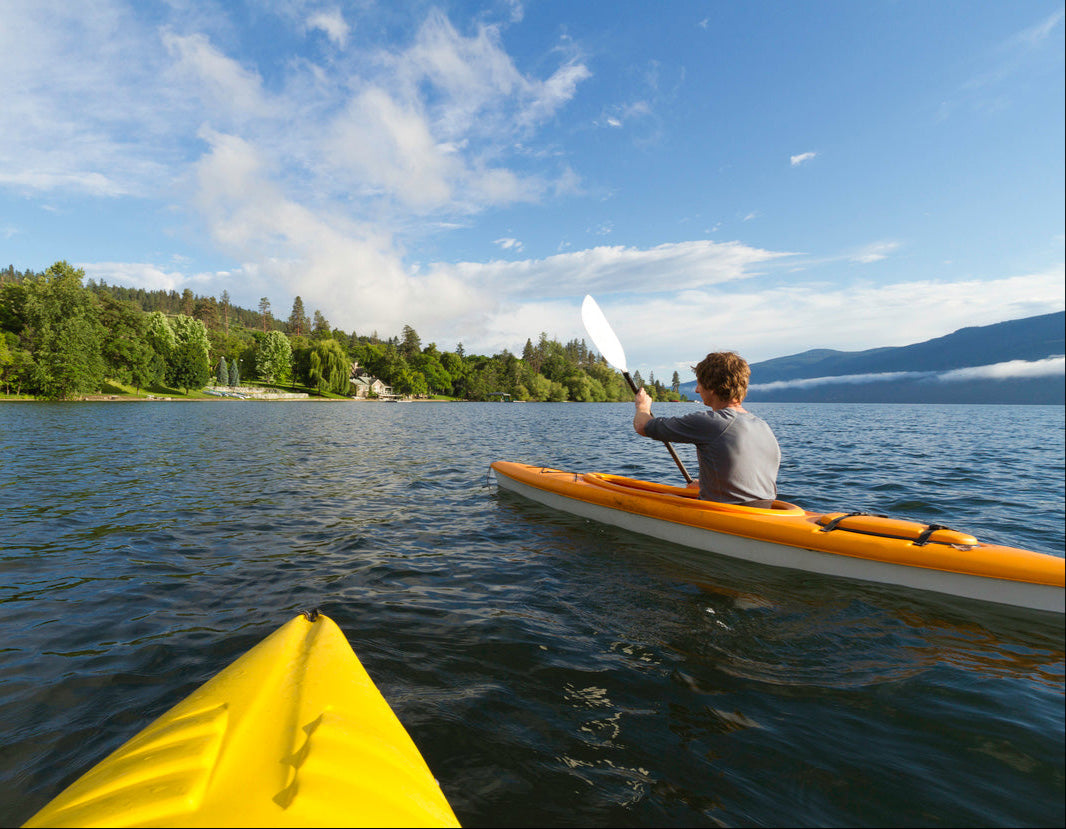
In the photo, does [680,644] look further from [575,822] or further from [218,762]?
[218,762]

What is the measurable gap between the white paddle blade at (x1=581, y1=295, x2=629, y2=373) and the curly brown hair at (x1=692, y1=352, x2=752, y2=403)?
138 inches

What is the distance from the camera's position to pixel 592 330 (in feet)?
29.7

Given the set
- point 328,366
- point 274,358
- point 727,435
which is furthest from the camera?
point 274,358

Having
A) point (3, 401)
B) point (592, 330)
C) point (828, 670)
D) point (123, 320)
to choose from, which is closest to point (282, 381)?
point (123, 320)

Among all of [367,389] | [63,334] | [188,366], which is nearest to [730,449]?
[63,334]

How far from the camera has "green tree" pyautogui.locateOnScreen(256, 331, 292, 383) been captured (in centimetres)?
8831

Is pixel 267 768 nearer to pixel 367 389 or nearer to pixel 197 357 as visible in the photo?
pixel 197 357

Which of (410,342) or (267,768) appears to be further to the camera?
(410,342)

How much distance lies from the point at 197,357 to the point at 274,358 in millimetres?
18959

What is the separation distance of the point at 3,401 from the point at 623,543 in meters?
61.7

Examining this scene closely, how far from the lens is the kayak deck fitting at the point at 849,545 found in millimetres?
3975

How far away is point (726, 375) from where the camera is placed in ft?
17.5

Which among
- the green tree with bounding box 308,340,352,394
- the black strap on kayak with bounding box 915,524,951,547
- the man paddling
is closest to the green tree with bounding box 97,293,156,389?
the green tree with bounding box 308,340,352,394

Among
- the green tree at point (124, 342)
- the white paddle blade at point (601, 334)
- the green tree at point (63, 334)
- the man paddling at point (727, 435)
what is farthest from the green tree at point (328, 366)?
the man paddling at point (727, 435)
